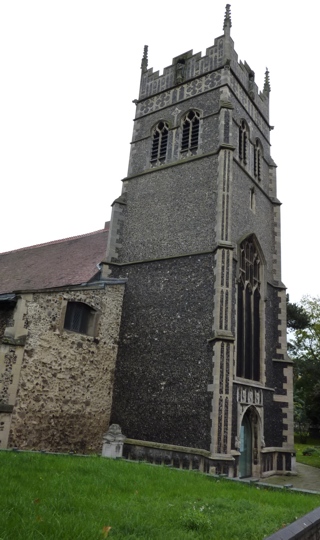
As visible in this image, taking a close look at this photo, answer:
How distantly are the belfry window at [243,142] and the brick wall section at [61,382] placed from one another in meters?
7.93

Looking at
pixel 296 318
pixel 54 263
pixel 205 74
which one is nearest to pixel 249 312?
pixel 54 263

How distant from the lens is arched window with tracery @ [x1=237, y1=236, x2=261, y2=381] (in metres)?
13.4

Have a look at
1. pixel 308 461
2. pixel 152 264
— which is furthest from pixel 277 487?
pixel 308 461

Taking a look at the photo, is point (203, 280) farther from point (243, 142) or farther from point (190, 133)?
point (243, 142)

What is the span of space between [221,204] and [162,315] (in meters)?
4.11

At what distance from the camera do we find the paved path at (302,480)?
37.1ft

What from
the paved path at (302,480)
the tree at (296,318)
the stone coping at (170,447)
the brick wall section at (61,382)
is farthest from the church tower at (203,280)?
the tree at (296,318)

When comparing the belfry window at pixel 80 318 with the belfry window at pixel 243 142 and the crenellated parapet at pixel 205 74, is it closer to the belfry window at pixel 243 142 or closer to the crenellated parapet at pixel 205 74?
the belfry window at pixel 243 142

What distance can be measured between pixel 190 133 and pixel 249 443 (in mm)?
11387

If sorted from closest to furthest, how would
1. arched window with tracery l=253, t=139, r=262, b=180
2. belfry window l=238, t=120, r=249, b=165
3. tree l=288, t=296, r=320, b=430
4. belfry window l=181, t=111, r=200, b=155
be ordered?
belfry window l=181, t=111, r=200, b=155
belfry window l=238, t=120, r=249, b=165
arched window with tracery l=253, t=139, r=262, b=180
tree l=288, t=296, r=320, b=430

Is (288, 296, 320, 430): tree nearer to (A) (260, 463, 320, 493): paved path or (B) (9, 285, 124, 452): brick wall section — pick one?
(A) (260, 463, 320, 493): paved path

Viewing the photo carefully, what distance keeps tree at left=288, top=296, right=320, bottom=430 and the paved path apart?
41.6 ft

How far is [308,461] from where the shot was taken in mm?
17844

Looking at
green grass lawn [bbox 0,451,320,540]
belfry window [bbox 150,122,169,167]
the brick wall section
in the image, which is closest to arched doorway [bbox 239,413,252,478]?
the brick wall section
